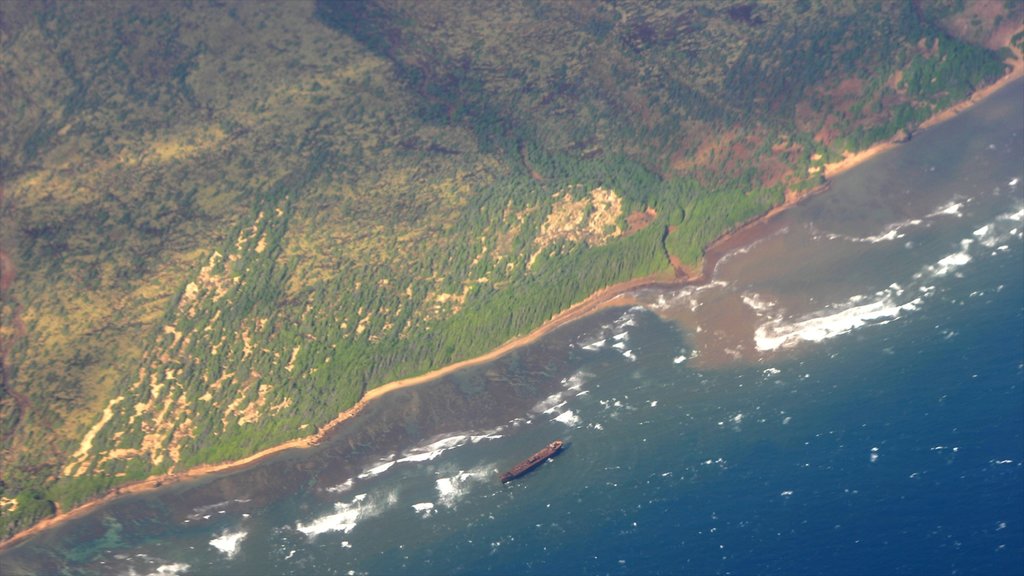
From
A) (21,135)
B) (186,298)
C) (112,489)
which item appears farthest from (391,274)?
(21,135)

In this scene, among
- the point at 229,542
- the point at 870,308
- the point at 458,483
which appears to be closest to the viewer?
the point at 229,542

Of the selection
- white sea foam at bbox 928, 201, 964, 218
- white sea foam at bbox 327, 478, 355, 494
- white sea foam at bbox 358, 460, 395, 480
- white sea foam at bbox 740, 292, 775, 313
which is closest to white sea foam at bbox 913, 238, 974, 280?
white sea foam at bbox 928, 201, 964, 218

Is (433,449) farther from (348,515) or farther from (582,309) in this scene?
(582,309)

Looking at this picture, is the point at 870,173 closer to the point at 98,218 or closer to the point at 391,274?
the point at 391,274

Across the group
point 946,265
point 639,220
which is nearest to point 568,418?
point 639,220

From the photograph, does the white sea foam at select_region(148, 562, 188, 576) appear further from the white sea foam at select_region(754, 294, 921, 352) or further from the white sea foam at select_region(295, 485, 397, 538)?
the white sea foam at select_region(754, 294, 921, 352)
